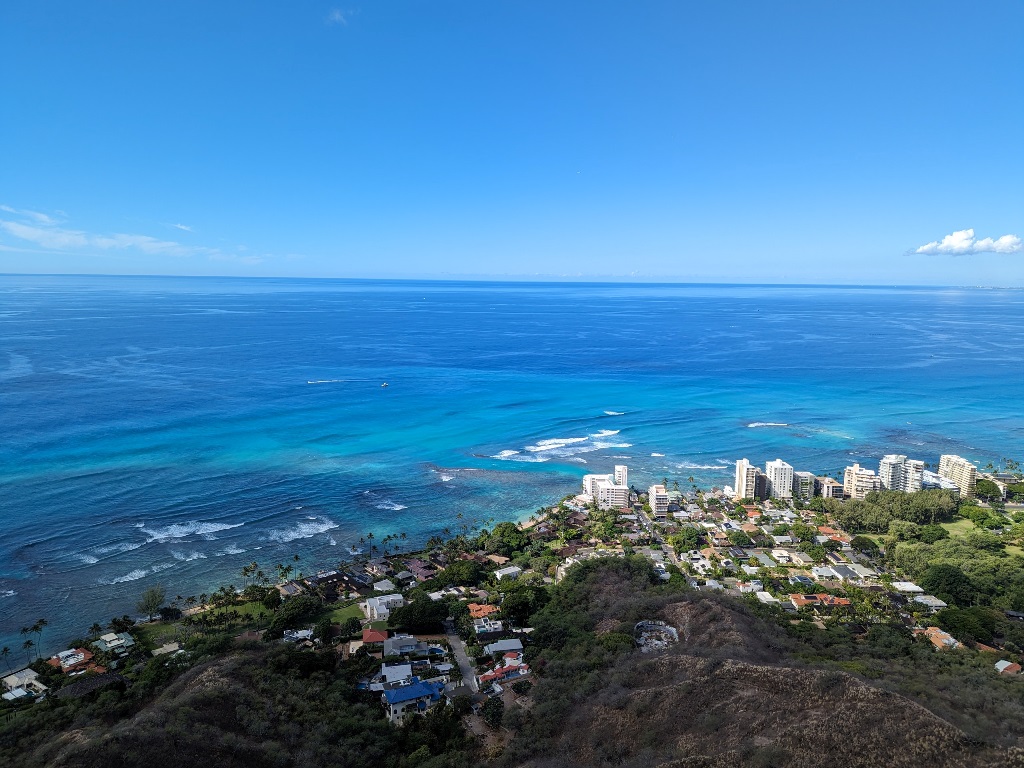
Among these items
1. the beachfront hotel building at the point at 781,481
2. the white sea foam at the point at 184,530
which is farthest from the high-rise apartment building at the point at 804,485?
the white sea foam at the point at 184,530

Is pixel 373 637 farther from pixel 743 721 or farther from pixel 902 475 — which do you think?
pixel 902 475

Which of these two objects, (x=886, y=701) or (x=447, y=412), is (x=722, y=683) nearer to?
(x=886, y=701)

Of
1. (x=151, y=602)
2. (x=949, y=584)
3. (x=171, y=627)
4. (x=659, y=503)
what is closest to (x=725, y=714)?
(x=949, y=584)

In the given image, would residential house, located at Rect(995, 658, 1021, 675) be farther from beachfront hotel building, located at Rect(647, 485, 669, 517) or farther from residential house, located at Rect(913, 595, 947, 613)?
beachfront hotel building, located at Rect(647, 485, 669, 517)

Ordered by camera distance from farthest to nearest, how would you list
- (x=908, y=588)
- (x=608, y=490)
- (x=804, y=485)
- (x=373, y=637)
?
(x=804, y=485) < (x=608, y=490) < (x=908, y=588) < (x=373, y=637)

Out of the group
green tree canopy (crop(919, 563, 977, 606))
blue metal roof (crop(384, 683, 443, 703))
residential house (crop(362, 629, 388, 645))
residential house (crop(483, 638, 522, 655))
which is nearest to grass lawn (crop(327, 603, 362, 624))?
residential house (crop(362, 629, 388, 645))

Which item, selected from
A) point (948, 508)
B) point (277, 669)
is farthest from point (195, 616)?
point (948, 508)
